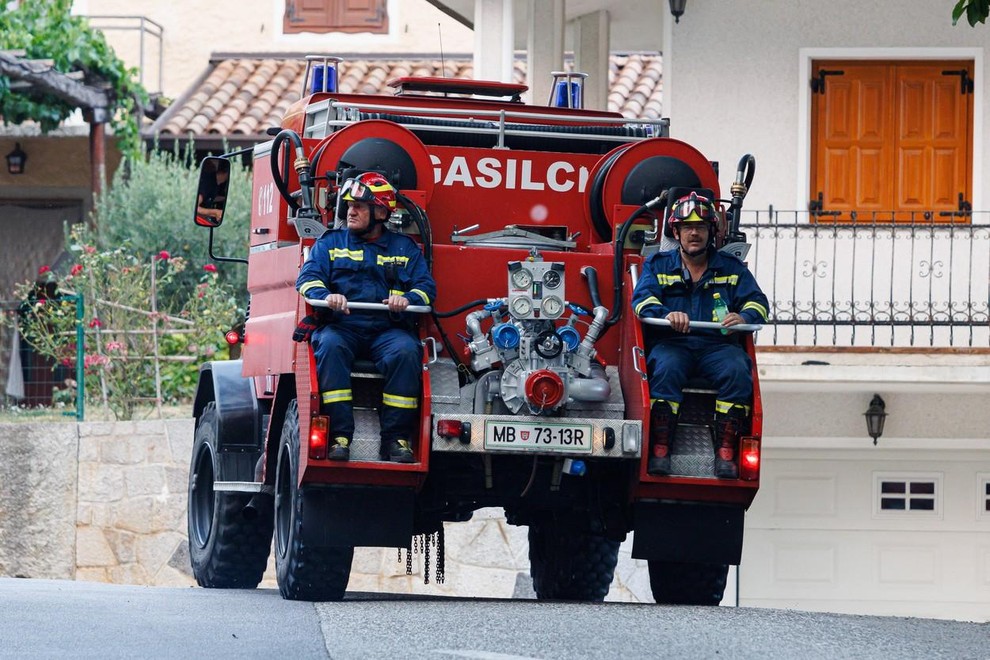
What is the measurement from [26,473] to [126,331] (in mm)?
1754

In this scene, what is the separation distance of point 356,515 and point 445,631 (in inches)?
59.4

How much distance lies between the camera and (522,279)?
31.7ft

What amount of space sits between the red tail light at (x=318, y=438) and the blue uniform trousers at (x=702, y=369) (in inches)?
61.4

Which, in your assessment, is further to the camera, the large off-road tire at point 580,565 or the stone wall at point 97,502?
the stone wall at point 97,502

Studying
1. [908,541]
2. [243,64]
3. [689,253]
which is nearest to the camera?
[689,253]

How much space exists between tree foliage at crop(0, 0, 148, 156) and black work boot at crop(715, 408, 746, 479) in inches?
537

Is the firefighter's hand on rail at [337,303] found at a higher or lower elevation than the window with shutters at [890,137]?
lower

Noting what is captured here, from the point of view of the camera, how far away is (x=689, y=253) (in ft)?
32.9

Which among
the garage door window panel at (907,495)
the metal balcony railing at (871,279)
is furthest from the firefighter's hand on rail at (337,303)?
the garage door window panel at (907,495)

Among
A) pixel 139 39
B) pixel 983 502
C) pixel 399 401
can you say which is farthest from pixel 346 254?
pixel 139 39

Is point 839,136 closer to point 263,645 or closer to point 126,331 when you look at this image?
point 126,331

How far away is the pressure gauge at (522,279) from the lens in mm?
9641

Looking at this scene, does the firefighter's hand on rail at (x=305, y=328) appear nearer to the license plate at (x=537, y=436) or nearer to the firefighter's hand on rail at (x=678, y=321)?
the license plate at (x=537, y=436)

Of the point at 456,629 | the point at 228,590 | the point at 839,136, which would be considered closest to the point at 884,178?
the point at 839,136
